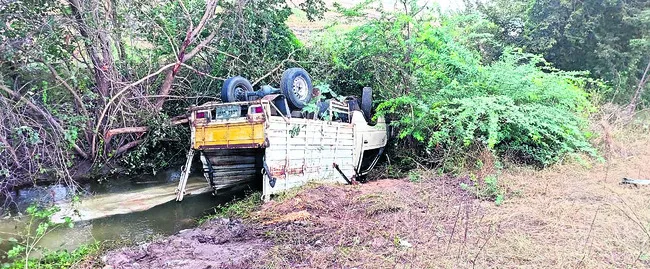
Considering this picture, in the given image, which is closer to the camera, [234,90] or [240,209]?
[240,209]

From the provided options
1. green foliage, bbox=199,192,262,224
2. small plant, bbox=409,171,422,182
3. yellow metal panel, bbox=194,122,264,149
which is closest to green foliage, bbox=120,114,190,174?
yellow metal panel, bbox=194,122,264,149

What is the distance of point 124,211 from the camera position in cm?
880

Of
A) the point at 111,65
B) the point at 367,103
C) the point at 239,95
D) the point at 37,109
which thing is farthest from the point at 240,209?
the point at 367,103

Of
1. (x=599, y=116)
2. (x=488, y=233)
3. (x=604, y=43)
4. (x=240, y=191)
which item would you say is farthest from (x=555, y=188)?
(x=604, y=43)

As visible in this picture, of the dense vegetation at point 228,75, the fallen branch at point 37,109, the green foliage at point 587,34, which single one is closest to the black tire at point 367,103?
the dense vegetation at point 228,75

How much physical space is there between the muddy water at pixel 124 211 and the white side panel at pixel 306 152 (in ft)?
6.39

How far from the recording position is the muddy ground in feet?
14.8

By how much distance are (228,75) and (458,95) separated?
5977mm

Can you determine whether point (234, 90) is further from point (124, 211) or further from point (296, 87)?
point (124, 211)

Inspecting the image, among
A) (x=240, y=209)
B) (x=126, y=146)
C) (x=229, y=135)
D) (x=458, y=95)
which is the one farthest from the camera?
(x=126, y=146)

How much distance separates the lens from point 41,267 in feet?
16.7

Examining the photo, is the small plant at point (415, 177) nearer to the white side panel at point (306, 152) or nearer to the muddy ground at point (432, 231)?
the muddy ground at point (432, 231)

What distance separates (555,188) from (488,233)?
9.84ft

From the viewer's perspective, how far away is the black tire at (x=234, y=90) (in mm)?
8930
